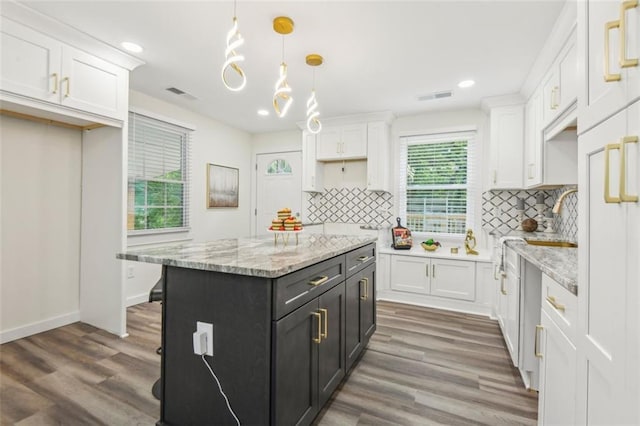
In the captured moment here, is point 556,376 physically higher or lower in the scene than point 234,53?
lower

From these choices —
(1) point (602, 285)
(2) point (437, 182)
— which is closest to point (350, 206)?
(2) point (437, 182)

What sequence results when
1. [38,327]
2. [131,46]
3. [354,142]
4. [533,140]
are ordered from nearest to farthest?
1. [131,46]
2. [38,327]
3. [533,140]
4. [354,142]

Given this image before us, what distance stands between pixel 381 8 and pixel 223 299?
210 centimetres

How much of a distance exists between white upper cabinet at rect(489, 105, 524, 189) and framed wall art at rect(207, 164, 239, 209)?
3.81 m

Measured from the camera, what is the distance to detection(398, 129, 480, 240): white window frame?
159 inches

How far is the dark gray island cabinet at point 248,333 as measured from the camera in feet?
4.18

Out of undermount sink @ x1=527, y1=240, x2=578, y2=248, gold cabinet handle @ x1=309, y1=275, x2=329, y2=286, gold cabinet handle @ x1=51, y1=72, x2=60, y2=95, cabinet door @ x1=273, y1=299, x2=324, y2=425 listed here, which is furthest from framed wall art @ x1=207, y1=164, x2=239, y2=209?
undermount sink @ x1=527, y1=240, x2=578, y2=248

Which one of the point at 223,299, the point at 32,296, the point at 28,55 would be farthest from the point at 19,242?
the point at 223,299

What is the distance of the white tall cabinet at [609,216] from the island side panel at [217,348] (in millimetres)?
1104

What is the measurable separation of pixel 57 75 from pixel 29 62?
165 millimetres

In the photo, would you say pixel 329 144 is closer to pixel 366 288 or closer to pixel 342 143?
pixel 342 143

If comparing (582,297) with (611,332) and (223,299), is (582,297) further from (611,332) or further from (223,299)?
(223,299)

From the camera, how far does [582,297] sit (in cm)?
103

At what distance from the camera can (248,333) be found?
1.30m
